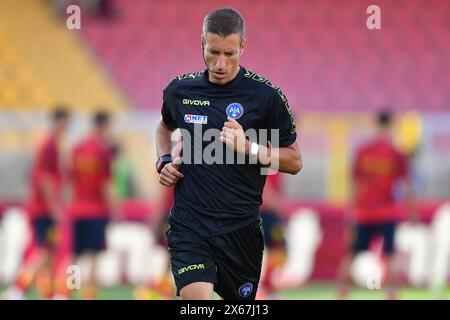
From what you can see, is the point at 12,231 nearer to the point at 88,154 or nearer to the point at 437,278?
the point at 88,154

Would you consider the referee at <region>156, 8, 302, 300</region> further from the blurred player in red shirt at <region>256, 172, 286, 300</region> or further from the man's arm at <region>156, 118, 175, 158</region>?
the blurred player in red shirt at <region>256, 172, 286, 300</region>

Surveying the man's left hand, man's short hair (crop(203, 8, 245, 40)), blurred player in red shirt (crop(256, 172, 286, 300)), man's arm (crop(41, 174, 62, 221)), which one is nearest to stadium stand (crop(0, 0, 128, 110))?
man's arm (crop(41, 174, 62, 221))

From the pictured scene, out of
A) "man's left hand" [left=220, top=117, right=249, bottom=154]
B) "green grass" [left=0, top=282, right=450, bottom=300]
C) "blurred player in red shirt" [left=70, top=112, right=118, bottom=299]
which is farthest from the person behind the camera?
"green grass" [left=0, top=282, right=450, bottom=300]

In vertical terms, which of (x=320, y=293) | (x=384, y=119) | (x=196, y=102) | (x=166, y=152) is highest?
(x=196, y=102)

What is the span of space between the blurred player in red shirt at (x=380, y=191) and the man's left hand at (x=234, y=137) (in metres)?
5.86

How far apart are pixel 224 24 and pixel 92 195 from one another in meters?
6.32

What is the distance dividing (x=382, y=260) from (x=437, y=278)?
1009 millimetres

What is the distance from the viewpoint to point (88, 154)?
1110 centimetres

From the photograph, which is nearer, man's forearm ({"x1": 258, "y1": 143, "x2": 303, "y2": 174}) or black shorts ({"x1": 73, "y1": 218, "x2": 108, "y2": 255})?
man's forearm ({"x1": 258, "y1": 143, "x2": 303, "y2": 174})

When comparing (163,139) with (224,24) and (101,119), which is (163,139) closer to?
(224,24)

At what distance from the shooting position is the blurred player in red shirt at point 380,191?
10938 millimetres

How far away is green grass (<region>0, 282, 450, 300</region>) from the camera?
11.4m

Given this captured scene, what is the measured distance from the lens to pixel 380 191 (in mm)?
11039

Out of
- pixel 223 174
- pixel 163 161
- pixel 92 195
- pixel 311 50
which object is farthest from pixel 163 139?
pixel 311 50
